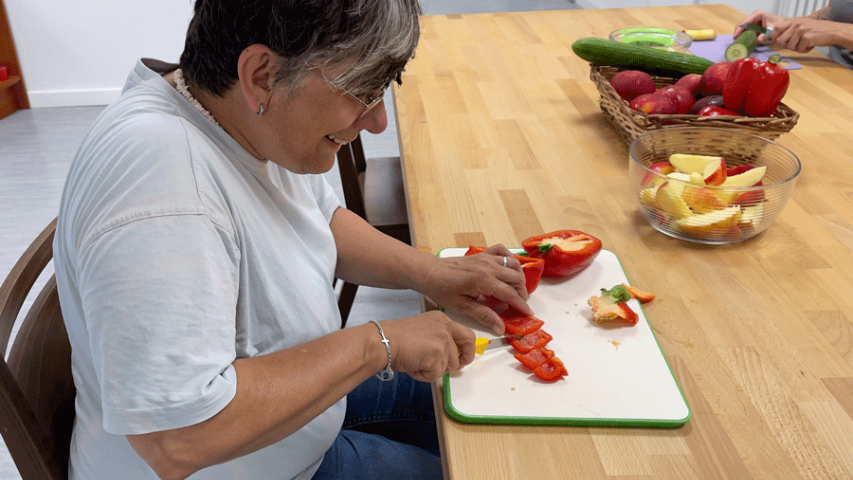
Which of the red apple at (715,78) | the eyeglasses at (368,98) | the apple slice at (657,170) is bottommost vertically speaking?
the apple slice at (657,170)

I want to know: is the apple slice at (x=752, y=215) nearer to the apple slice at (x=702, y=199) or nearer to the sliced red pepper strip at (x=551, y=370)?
the apple slice at (x=702, y=199)

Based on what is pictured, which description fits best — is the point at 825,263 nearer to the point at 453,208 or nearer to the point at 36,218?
the point at 453,208

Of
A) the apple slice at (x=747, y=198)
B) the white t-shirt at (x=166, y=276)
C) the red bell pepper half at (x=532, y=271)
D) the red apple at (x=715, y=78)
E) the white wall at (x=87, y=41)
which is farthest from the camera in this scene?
the white wall at (x=87, y=41)

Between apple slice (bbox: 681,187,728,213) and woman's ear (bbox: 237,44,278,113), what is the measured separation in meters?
0.67

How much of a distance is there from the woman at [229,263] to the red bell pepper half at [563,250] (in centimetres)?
6

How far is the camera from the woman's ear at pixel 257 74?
694 millimetres

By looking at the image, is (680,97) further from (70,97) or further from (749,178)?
(70,97)

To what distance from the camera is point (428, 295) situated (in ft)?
3.36

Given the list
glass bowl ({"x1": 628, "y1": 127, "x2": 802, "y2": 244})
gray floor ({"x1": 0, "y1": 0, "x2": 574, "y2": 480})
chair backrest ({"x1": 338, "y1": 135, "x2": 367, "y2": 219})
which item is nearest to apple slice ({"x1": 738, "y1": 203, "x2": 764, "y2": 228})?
glass bowl ({"x1": 628, "y1": 127, "x2": 802, "y2": 244})

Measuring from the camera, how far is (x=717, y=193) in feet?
3.47

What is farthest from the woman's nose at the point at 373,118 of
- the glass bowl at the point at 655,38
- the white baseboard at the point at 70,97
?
the white baseboard at the point at 70,97

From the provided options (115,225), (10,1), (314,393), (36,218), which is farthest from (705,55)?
(10,1)

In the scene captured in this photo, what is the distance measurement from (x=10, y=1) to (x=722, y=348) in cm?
428

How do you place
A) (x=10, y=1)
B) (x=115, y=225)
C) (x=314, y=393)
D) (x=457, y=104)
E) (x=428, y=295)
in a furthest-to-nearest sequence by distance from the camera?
(x=10, y=1) → (x=457, y=104) → (x=428, y=295) → (x=314, y=393) → (x=115, y=225)
